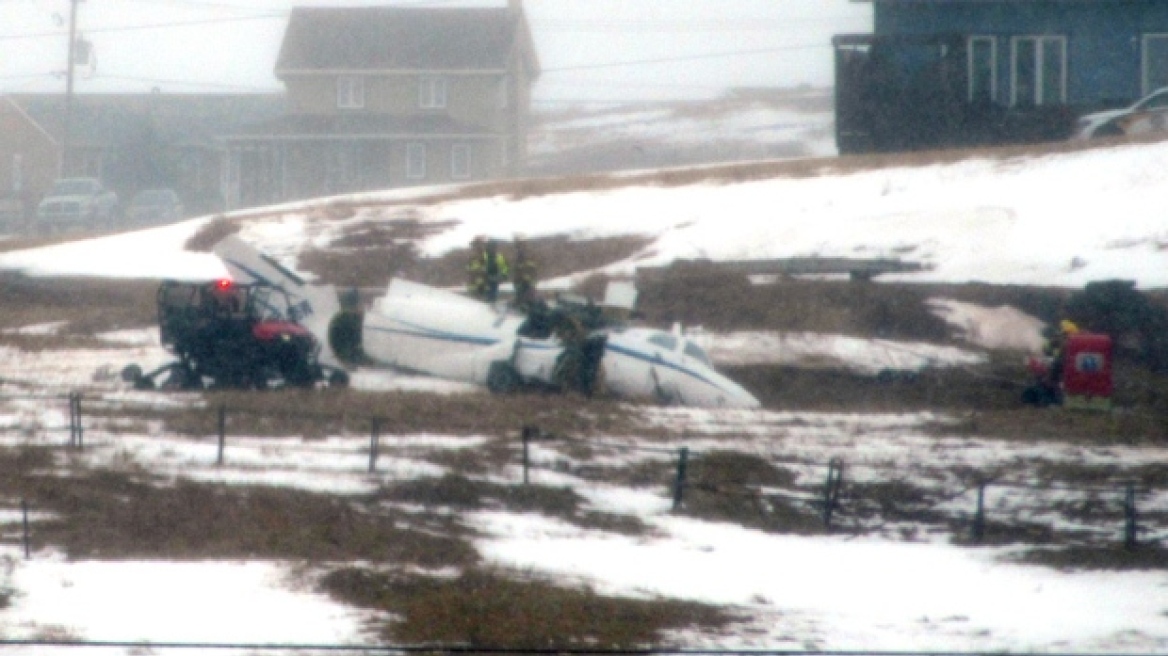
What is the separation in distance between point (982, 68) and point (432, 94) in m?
31.3

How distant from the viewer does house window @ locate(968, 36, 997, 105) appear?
42.1 m

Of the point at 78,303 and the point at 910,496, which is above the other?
the point at 78,303

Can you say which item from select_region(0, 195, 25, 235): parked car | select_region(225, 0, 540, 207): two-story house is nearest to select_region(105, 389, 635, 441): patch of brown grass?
select_region(225, 0, 540, 207): two-story house

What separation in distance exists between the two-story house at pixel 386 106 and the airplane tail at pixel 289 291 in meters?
40.7

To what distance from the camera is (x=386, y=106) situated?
68.8 meters

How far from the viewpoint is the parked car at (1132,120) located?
1505 inches

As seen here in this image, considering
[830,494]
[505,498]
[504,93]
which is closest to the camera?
[505,498]

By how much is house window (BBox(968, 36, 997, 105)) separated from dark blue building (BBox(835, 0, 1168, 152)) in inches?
1.0

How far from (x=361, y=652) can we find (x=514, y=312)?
13907mm

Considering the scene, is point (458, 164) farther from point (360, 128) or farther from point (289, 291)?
point (289, 291)

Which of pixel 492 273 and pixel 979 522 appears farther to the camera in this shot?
pixel 492 273

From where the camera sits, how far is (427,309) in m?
24.1

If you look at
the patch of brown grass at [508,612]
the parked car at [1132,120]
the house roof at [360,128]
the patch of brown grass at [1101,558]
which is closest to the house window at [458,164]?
the house roof at [360,128]

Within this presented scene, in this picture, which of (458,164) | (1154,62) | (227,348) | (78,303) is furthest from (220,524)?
(458,164)
